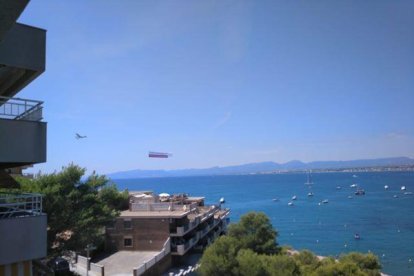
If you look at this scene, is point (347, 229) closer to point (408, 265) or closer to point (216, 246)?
point (408, 265)

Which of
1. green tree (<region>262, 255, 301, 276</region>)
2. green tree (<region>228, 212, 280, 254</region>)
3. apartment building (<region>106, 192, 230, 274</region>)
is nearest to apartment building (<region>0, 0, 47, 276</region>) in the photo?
green tree (<region>262, 255, 301, 276</region>)

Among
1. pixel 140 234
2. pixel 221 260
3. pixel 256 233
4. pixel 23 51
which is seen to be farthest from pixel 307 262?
pixel 23 51

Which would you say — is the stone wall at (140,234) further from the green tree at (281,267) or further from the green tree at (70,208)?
the green tree at (281,267)

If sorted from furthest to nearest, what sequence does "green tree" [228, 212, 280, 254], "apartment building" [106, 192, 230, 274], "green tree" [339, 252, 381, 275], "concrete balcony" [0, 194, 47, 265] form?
"apartment building" [106, 192, 230, 274] → "green tree" [228, 212, 280, 254] → "green tree" [339, 252, 381, 275] → "concrete balcony" [0, 194, 47, 265]

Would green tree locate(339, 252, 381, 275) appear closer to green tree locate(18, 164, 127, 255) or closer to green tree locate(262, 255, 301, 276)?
green tree locate(262, 255, 301, 276)

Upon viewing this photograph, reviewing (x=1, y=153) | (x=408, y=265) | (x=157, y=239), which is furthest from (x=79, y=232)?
(x=408, y=265)

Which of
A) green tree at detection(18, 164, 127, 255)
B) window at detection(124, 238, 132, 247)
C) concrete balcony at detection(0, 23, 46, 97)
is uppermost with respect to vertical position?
concrete balcony at detection(0, 23, 46, 97)

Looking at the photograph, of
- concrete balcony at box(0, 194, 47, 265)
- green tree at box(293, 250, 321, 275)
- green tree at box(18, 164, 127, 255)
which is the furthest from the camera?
green tree at box(293, 250, 321, 275)
